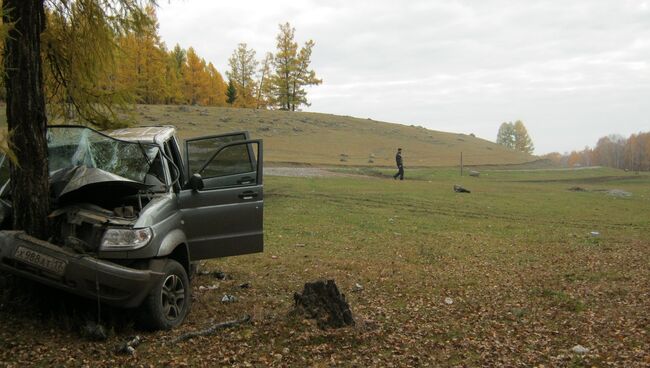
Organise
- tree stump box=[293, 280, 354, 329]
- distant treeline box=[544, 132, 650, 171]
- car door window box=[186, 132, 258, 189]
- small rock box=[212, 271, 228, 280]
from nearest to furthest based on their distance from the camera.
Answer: tree stump box=[293, 280, 354, 329] < car door window box=[186, 132, 258, 189] < small rock box=[212, 271, 228, 280] < distant treeline box=[544, 132, 650, 171]

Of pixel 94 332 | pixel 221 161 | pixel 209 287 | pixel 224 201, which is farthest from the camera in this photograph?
pixel 209 287

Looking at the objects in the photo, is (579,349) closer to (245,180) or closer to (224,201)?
(224,201)

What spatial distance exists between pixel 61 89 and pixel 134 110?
131 centimetres

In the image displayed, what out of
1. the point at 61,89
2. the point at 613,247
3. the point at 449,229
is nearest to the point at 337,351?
the point at 61,89

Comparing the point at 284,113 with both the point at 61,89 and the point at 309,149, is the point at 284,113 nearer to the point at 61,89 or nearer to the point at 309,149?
the point at 309,149

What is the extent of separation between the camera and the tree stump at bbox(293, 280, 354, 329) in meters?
5.50

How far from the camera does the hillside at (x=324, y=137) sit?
5522cm

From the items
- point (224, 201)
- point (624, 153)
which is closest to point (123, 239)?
point (224, 201)

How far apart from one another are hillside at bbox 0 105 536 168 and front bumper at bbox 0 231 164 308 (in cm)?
4082

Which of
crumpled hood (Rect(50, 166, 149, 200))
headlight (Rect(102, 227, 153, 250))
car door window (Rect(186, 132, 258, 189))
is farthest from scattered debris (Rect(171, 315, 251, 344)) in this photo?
car door window (Rect(186, 132, 258, 189))

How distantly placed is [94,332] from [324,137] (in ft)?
201

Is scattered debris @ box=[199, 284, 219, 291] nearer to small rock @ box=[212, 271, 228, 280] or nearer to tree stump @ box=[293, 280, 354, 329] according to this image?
small rock @ box=[212, 271, 228, 280]

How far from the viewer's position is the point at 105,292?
4871mm

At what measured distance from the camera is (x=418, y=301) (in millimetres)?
7164
